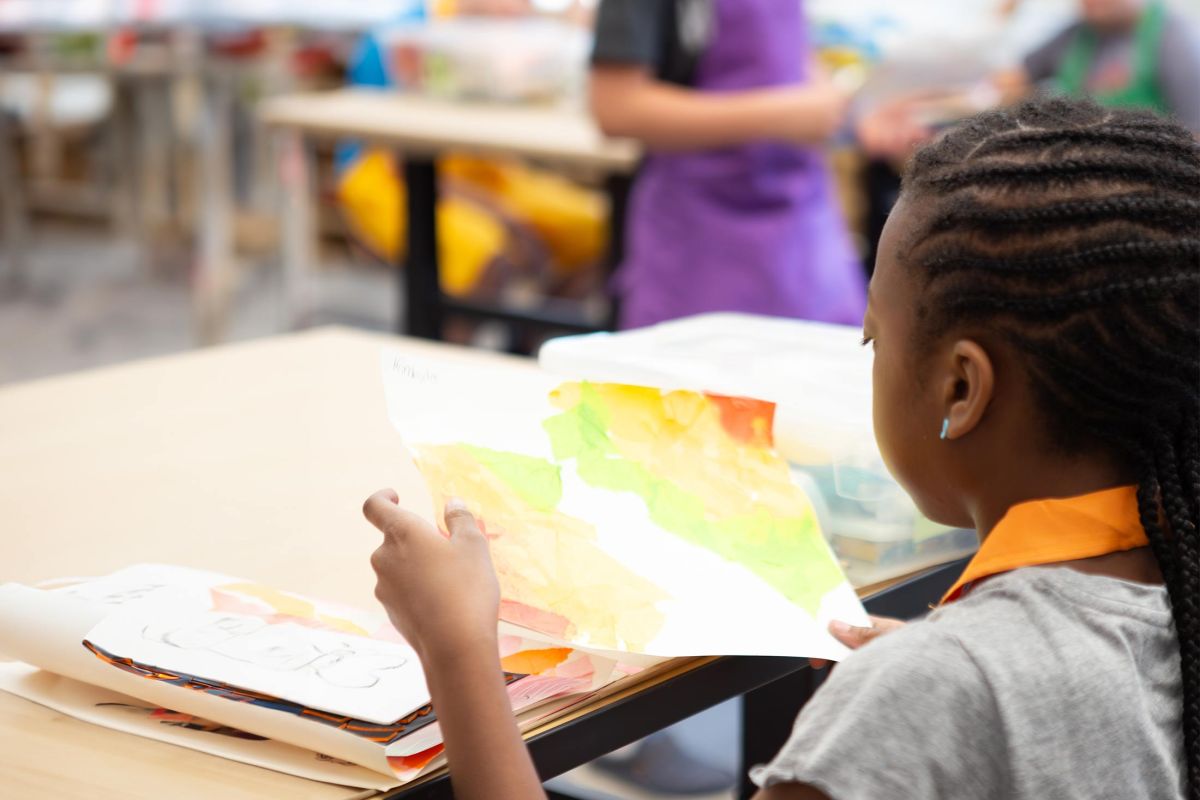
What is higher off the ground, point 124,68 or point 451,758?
point 124,68

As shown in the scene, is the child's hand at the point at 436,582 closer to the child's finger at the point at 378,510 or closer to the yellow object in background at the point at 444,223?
the child's finger at the point at 378,510

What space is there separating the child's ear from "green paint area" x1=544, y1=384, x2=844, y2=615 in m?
0.17

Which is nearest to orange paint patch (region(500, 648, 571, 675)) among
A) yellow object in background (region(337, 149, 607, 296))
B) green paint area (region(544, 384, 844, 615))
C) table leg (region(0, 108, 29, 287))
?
green paint area (region(544, 384, 844, 615))

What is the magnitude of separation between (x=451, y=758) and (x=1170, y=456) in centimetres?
36

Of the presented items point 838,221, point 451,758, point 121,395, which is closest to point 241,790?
point 451,758

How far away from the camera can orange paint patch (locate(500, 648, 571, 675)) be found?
74 cm

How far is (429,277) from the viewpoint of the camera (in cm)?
330

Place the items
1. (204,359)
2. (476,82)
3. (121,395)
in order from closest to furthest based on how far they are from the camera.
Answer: (121,395)
(204,359)
(476,82)

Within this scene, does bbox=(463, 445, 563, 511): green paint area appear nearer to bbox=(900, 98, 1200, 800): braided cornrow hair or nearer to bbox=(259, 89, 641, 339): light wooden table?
bbox=(900, 98, 1200, 800): braided cornrow hair

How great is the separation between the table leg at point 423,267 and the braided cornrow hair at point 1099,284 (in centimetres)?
263

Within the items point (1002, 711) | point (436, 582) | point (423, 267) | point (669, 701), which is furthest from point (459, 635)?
point (423, 267)

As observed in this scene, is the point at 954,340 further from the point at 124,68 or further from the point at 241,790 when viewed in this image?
the point at 124,68

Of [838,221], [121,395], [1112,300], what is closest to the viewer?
[1112,300]

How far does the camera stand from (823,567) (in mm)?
839
